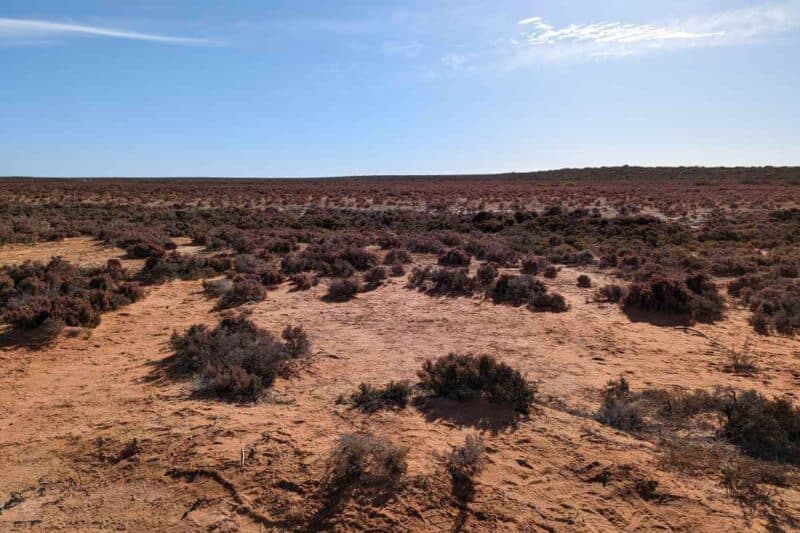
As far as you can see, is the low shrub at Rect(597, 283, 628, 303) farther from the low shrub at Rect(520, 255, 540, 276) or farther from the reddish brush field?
the low shrub at Rect(520, 255, 540, 276)

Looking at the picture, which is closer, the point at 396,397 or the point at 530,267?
the point at 396,397

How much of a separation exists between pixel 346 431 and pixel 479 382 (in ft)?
6.46

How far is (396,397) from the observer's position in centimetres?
620

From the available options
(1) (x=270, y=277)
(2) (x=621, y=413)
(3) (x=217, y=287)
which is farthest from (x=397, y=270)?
(2) (x=621, y=413)

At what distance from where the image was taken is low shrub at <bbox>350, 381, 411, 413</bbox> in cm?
599

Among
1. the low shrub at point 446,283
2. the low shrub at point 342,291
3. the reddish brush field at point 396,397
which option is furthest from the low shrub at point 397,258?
the low shrub at point 342,291

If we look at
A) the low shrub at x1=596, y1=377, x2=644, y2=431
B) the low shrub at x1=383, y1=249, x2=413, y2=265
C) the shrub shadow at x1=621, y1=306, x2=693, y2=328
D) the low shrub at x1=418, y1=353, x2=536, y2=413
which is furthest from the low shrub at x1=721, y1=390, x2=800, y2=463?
the low shrub at x1=383, y1=249, x2=413, y2=265

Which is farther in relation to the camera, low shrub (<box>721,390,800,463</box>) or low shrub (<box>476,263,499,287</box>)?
low shrub (<box>476,263,499,287</box>)

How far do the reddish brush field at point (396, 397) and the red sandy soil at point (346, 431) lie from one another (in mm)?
27

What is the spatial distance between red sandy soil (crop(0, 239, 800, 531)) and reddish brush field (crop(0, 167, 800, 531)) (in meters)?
0.03

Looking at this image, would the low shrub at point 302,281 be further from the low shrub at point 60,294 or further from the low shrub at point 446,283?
the low shrub at point 60,294

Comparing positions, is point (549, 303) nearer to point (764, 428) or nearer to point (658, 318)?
point (658, 318)

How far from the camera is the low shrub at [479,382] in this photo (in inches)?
238

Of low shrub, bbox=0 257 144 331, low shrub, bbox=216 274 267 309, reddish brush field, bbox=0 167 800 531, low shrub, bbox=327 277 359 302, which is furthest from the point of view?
low shrub, bbox=327 277 359 302
